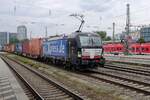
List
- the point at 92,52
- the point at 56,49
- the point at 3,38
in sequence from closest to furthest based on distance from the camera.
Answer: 1. the point at 92,52
2. the point at 56,49
3. the point at 3,38

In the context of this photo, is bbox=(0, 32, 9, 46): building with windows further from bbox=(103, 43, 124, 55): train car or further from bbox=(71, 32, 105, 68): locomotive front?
bbox=(71, 32, 105, 68): locomotive front

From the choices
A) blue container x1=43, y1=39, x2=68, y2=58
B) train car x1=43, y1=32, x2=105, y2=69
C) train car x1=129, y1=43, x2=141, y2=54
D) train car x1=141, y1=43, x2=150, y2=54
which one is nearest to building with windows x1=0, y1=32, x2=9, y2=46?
train car x1=129, y1=43, x2=141, y2=54

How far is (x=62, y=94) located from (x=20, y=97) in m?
1.93

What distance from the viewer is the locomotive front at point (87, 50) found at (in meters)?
21.8

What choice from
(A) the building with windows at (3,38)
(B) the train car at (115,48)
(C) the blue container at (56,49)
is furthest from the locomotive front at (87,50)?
(A) the building with windows at (3,38)

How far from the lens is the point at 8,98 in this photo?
11086 millimetres

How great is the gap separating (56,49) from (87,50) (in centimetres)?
693

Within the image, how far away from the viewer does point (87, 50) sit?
867 inches

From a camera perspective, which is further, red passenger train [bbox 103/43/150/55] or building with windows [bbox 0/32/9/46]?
building with windows [bbox 0/32/9/46]

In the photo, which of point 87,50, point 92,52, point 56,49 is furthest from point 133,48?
point 87,50

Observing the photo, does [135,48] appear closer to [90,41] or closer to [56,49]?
[56,49]

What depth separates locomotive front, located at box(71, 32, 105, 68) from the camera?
71.5 ft

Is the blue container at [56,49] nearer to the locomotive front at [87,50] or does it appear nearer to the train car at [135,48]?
the locomotive front at [87,50]

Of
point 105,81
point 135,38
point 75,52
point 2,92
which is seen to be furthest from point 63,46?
point 135,38
